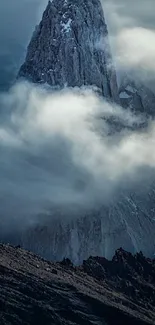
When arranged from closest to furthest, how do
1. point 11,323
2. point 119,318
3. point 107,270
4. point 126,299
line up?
point 11,323
point 119,318
point 126,299
point 107,270

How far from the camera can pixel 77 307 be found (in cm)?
16700

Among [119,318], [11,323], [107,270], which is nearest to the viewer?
[11,323]

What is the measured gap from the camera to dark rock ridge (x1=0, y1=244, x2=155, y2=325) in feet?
532

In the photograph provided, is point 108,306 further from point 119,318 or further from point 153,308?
point 153,308

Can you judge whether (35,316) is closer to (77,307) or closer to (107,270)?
Result: (77,307)

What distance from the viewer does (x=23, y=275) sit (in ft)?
562

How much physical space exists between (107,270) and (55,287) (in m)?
29.0

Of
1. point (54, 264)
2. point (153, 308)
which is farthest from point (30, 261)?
point (153, 308)

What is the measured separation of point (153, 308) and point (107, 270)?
18.4m

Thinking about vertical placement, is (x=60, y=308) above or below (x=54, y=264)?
below

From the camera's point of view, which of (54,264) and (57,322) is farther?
(54,264)

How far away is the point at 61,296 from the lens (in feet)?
553

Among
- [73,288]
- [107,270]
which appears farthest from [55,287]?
[107,270]

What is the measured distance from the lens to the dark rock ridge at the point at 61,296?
162 m
